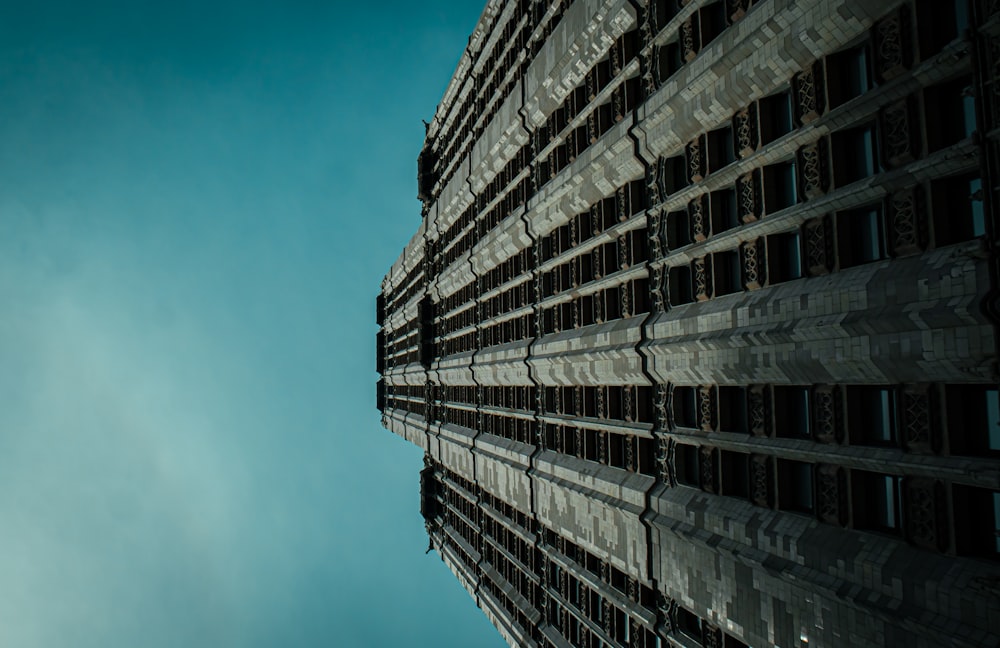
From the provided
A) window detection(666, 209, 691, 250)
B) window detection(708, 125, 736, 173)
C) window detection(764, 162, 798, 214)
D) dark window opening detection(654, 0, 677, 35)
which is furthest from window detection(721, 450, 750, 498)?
dark window opening detection(654, 0, 677, 35)

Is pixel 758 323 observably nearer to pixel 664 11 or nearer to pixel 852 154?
pixel 852 154

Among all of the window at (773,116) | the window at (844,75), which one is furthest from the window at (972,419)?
the window at (773,116)

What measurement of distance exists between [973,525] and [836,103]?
11.0 metres

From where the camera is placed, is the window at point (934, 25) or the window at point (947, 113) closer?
the window at point (947, 113)

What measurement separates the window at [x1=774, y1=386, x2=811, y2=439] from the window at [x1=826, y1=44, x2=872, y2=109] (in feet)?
26.3

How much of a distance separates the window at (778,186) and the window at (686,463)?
941 cm

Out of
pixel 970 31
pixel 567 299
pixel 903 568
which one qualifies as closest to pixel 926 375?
pixel 903 568

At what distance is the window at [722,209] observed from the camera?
25.2 m

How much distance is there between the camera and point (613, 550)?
31.1 metres

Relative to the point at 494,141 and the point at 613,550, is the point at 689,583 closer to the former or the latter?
the point at 613,550

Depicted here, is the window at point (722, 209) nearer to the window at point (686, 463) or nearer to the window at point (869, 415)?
the window at point (686, 463)

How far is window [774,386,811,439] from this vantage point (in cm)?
2111

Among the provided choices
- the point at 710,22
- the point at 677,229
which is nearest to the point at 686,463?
the point at 677,229

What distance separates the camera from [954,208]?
1628 centimetres
